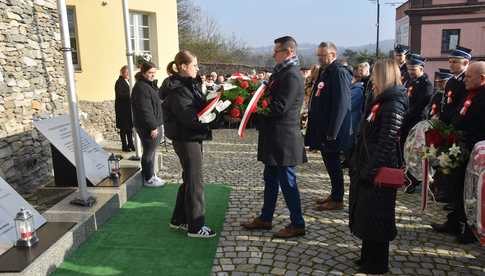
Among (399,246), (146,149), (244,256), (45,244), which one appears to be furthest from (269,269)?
(146,149)

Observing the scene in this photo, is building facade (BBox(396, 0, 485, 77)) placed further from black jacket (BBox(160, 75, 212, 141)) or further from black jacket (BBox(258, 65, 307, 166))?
black jacket (BBox(160, 75, 212, 141))

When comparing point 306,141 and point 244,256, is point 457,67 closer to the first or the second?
point 306,141

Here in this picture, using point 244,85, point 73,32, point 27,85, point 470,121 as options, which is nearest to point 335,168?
point 470,121

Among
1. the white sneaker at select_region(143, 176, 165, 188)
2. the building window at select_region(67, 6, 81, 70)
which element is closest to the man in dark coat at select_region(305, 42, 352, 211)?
the white sneaker at select_region(143, 176, 165, 188)

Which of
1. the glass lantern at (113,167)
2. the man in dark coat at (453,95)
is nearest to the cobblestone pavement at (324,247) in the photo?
the man in dark coat at (453,95)

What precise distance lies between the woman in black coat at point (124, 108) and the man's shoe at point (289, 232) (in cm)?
548

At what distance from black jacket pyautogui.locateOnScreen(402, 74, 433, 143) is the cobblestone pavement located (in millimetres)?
1182

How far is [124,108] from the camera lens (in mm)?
9055

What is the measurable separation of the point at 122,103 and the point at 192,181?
5.20 m

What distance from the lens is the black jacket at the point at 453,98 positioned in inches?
191

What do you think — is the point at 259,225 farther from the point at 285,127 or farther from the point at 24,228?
the point at 24,228

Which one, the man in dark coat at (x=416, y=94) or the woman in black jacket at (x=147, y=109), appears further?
the man in dark coat at (x=416, y=94)

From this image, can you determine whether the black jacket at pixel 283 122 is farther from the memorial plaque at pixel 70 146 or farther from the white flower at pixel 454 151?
the memorial plaque at pixel 70 146

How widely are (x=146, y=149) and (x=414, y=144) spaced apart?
3.77m
